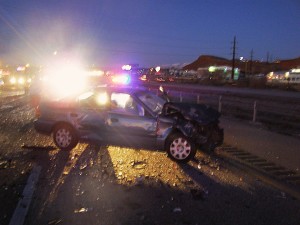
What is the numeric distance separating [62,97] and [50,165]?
214 cm

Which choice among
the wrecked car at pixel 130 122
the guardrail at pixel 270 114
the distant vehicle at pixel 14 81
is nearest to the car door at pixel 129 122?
the wrecked car at pixel 130 122

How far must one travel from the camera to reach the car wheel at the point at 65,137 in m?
9.28

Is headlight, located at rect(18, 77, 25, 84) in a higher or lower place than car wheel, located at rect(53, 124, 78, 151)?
Answer: lower

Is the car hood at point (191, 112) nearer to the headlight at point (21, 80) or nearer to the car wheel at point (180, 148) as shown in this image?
the car wheel at point (180, 148)

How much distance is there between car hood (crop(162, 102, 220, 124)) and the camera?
28.4 ft

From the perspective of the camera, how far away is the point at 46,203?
5.64m

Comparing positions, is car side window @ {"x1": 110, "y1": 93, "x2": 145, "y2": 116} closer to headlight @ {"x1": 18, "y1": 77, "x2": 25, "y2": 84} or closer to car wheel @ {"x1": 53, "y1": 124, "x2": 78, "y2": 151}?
car wheel @ {"x1": 53, "y1": 124, "x2": 78, "y2": 151}

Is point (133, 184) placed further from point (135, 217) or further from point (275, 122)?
point (275, 122)

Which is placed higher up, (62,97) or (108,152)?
(62,97)

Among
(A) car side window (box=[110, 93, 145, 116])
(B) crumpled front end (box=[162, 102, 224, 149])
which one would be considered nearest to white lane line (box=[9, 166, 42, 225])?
(A) car side window (box=[110, 93, 145, 116])

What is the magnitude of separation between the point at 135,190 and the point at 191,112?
2.88 meters

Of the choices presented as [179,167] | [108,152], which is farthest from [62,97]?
[179,167]

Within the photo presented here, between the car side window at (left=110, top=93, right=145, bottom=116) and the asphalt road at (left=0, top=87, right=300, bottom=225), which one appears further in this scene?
the car side window at (left=110, top=93, right=145, bottom=116)

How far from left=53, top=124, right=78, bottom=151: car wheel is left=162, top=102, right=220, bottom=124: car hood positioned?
2.18m
